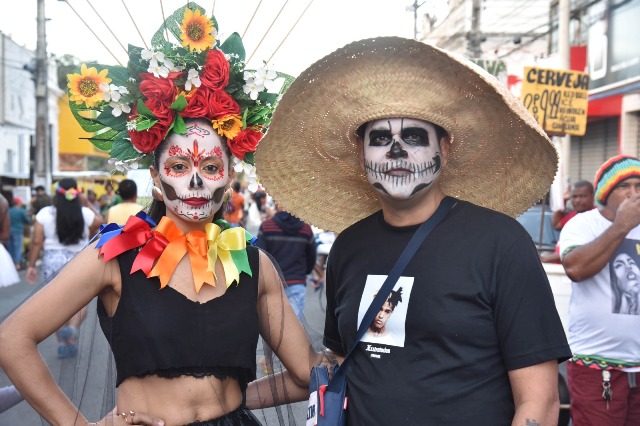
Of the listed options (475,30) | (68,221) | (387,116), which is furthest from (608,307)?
(475,30)

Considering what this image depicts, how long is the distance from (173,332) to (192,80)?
0.99m

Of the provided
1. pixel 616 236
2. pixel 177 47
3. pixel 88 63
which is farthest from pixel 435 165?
pixel 616 236

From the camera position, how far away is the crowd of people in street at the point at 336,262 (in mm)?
2383

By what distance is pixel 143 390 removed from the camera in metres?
2.74

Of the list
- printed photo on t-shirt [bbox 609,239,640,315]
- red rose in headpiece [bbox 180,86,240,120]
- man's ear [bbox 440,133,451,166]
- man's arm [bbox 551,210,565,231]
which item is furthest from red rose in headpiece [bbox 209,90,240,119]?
man's arm [bbox 551,210,565,231]

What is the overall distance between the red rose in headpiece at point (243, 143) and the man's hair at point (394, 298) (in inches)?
36.4

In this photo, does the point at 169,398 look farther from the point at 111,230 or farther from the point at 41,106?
the point at 41,106

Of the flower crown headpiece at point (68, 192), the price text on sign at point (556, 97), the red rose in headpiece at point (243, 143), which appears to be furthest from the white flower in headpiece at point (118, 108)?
the price text on sign at point (556, 97)

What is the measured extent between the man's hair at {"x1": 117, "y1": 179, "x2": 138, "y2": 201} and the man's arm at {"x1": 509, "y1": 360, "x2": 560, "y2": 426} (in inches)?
254

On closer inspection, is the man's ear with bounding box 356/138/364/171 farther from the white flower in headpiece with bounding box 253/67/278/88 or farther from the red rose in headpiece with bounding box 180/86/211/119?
the red rose in headpiece with bounding box 180/86/211/119

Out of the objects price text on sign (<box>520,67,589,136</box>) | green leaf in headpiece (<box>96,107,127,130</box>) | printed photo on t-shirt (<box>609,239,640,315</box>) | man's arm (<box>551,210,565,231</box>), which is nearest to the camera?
green leaf in headpiece (<box>96,107,127,130</box>)

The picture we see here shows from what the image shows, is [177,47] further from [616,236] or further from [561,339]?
[616,236]

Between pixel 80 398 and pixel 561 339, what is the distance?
5.86 feet

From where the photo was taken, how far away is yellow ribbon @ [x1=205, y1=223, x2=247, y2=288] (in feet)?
9.50
